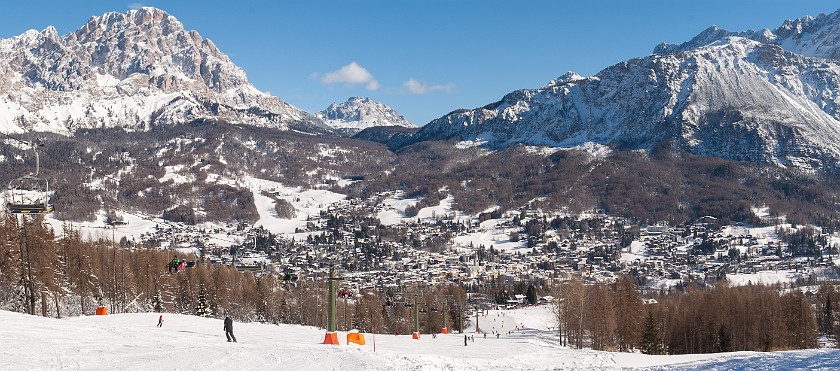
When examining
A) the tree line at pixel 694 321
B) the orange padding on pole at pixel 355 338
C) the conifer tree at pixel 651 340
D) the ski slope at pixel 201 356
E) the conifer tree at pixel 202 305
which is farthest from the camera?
the conifer tree at pixel 202 305

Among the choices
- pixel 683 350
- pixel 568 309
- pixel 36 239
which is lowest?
pixel 683 350

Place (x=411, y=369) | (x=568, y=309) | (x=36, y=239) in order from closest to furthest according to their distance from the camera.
→ (x=411, y=369), (x=36, y=239), (x=568, y=309)

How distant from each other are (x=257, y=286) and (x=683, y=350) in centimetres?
6184

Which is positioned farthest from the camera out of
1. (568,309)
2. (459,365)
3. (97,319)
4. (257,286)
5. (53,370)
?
(257,286)

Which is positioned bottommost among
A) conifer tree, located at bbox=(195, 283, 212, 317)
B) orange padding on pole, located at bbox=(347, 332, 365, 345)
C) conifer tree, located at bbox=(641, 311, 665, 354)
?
conifer tree, located at bbox=(641, 311, 665, 354)

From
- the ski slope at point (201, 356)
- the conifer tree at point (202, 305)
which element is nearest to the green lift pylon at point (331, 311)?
the ski slope at point (201, 356)

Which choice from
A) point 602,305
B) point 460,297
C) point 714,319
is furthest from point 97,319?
point 460,297

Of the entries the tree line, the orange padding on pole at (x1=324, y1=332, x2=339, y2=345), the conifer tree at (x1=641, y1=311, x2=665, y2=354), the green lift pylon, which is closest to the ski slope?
the green lift pylon

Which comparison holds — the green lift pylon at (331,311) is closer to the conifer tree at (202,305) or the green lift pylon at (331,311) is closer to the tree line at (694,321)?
the tree line at (694,321)

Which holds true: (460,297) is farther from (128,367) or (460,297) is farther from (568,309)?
(128,367)

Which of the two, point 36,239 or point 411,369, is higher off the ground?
point 36,239

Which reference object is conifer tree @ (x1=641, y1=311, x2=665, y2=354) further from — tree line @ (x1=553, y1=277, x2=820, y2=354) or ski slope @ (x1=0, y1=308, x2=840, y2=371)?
Answer: ski slope @ (x1=0, y1=308, x2=840, y2=371)

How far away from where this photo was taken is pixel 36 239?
58000mm

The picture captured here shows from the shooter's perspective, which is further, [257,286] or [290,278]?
[257,286]
